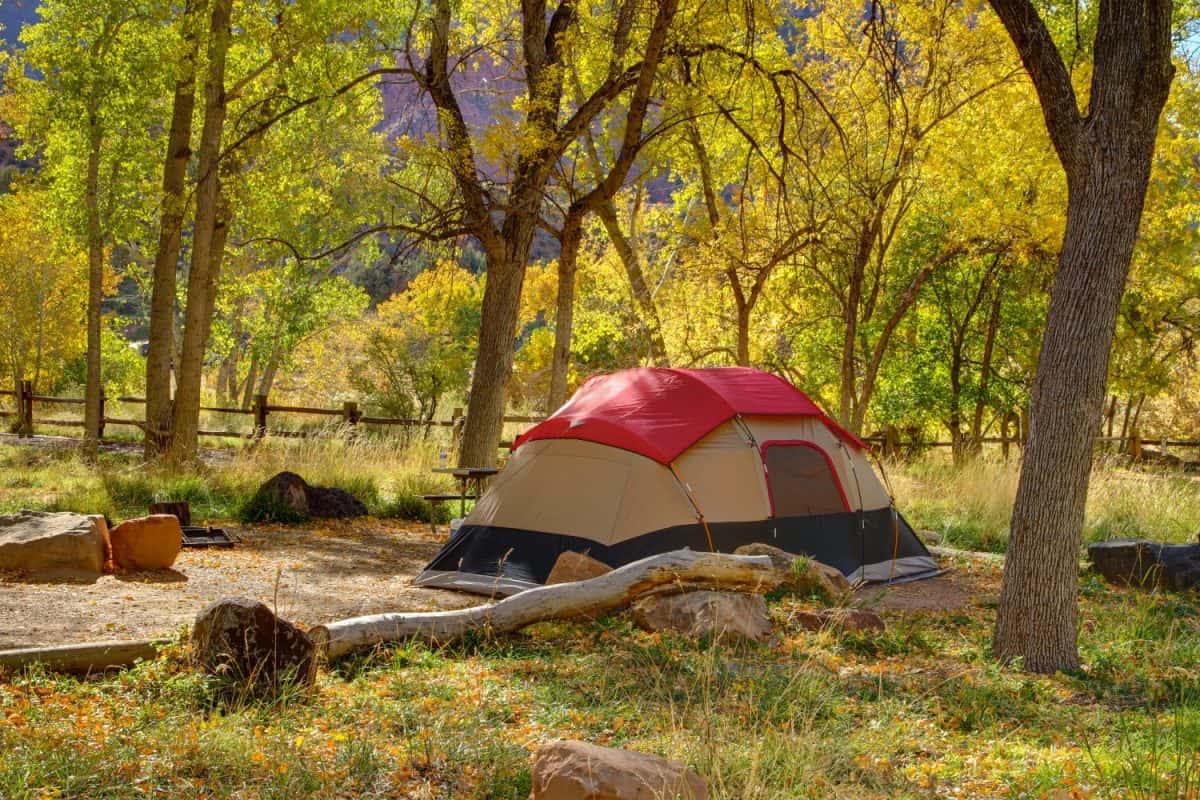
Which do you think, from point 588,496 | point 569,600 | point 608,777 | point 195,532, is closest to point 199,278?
point 195,532

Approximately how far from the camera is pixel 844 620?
6969 mm

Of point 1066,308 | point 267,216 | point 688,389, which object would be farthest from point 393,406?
point 1066,308

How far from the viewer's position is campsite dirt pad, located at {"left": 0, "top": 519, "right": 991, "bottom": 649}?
671 cm

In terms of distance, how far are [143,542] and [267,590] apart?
4.09 feet

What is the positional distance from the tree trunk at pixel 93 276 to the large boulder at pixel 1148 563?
1397 cm

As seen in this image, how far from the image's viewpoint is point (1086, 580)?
31.4ft

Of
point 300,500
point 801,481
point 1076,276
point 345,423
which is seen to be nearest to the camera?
point 1076,276

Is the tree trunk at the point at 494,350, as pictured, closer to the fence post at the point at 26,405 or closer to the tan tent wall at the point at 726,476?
the tan tent wall at the point at 726,476

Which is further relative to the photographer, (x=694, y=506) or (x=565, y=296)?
(x=565, y=296)

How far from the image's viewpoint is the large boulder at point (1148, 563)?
923cm

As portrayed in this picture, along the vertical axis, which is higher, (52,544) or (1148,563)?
(1148,563)

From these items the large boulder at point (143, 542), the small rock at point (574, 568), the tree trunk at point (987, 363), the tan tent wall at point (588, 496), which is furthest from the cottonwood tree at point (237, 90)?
the tree trunk at point (987, 363)

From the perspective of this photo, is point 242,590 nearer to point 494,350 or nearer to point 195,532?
point 195,532

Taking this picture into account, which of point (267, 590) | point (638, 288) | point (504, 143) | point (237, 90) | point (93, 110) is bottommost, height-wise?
point (267, 590)
